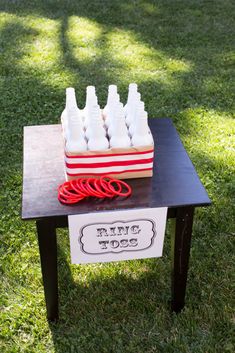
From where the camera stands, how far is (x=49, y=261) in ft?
5.43

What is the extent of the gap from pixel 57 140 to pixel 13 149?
115 centimetres

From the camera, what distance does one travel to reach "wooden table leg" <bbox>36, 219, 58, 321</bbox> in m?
1.54

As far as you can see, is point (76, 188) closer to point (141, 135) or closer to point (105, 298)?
point (141, 135)

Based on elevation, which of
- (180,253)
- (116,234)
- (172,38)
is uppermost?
(116,234)

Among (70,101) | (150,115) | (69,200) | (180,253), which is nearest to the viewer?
(69,200)

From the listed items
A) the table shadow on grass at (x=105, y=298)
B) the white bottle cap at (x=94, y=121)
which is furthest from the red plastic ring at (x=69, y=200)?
the table shadow on grass at (x=105, y=298)

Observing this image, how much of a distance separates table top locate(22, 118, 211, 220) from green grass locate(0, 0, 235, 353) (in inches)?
23.4

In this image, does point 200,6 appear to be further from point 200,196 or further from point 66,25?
point 200,196

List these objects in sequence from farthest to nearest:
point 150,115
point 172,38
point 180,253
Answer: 1. point 172,38
2. point 150,115
3. point 180,253

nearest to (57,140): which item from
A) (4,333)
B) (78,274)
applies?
(78,274)

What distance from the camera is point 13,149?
9.61 ft

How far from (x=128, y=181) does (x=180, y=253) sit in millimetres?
341

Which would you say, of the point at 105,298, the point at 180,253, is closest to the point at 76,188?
the point at 180,253

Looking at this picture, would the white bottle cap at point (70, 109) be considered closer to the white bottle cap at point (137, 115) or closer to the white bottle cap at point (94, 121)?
the white bottle cap at point (94, 121)
